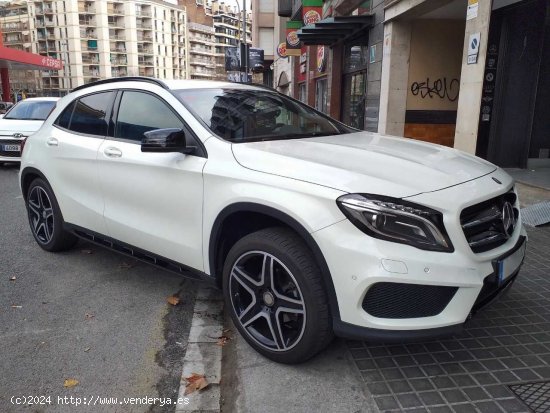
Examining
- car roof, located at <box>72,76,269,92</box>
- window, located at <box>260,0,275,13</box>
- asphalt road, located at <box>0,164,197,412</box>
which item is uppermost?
window, located at <box>260,0,275,13</box>

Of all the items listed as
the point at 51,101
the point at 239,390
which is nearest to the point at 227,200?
the point at 239,390

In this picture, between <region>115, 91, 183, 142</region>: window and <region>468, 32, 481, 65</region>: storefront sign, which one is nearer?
<region>115, 91, 183, 142</region>: window

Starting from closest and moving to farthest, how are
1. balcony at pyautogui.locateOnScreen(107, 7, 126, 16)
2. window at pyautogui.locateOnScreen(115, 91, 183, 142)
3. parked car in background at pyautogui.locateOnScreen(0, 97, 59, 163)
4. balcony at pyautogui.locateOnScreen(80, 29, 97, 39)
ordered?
window at pyautogui.locateOnScreen(115, 91, 183, 142)
parked car in background at pyautogui.locateOnScreen(0, 97, 59, 163)
balcony at pyautogui.locateOnScreen(80, 29, 97, 39)
balcony at pyautogui.locateOnScreen(107, 7, 126, 16)

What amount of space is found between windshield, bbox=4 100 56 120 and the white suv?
8324mm

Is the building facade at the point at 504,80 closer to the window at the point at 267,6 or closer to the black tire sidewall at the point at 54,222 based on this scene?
the black tire sidewall at the point at 54,222

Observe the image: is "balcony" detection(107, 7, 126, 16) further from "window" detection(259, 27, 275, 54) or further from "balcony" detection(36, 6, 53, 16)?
"window" detection(259, 27, 275, 54)

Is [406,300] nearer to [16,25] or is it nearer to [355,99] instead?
[355,99]

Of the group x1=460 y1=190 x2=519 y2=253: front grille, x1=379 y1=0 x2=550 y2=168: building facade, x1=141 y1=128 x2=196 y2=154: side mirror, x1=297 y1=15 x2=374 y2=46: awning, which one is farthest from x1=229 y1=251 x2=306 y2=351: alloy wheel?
x1=297 y1=15 x2=374 y2=46: awning

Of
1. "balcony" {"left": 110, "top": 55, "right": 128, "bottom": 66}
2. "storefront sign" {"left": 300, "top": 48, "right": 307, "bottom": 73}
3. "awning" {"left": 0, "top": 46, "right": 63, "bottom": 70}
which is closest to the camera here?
"storefront sign" {"left": 300, "top": 48, "right": 307, "bottom": 73}

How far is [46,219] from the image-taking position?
492 centimetres

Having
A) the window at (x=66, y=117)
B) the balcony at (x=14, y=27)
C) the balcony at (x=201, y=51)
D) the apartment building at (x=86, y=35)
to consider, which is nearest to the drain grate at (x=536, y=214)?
the window at (x=66, y=117)

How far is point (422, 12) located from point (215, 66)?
141755mm

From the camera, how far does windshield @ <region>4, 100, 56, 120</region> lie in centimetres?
1150

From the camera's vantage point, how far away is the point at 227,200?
114 inches
